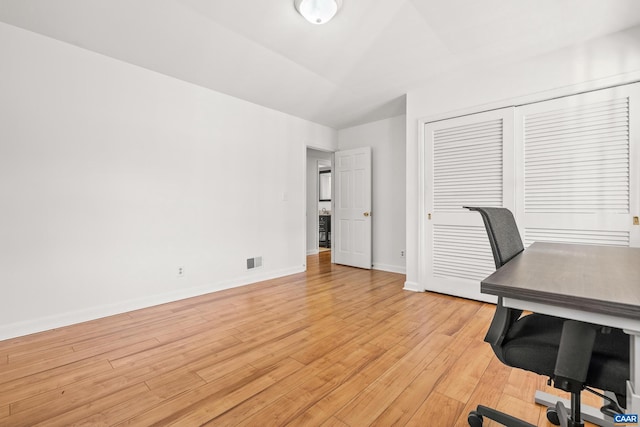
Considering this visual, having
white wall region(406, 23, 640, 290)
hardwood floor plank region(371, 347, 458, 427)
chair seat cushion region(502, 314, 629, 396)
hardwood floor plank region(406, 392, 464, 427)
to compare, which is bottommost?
hardwood floor plank region(406, 392, 464, 427)

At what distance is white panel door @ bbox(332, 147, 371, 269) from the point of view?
16.3 feet

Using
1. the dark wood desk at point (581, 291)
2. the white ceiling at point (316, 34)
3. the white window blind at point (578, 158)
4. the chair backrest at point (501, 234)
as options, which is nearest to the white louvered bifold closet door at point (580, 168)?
the white window blind at point (578, 158)

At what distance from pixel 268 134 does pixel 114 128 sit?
1.89m

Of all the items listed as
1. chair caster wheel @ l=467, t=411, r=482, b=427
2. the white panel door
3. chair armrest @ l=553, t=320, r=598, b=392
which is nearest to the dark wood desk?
chair armrest @ l=553, t=320, r=598, b=392

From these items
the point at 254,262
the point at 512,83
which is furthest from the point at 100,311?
the point at 512,83

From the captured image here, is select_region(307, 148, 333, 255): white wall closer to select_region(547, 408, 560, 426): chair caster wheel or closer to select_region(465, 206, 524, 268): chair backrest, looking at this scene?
select_region(465, 206, 524, 268): chair backrest

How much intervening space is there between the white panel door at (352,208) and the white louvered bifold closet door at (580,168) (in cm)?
235

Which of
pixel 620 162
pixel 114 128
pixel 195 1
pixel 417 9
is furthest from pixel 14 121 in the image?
pixel 620 162

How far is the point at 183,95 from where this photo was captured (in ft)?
11.1

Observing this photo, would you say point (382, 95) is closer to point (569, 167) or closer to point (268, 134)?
point (268, 134)

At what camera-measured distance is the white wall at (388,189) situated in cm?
465

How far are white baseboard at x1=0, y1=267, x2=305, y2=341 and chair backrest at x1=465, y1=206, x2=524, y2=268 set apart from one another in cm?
316

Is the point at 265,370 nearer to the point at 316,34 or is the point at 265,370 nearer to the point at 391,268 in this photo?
the point at 316,34

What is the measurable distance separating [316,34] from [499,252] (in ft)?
8.29
